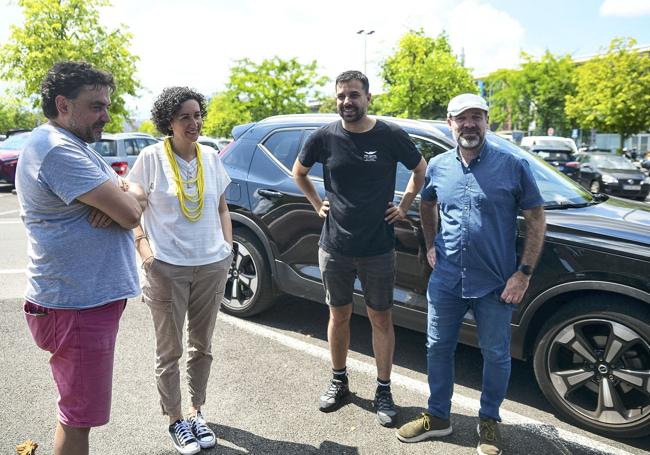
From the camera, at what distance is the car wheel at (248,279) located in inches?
173

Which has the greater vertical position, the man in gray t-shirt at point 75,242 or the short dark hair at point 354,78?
the short dark hair at point 354,78

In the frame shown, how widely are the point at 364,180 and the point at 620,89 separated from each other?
103 feet

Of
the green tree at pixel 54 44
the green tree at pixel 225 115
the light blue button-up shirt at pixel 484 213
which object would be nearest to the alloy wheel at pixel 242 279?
the light blue button-up shirt at pixel 484 213

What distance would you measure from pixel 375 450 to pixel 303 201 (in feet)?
6.32

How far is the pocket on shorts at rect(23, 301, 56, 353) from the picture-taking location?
201cm

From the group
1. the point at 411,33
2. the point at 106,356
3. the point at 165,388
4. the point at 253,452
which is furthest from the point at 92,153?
the point at 411,33

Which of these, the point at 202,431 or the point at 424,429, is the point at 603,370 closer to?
the point at 424,429

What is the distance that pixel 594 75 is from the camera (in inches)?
1193

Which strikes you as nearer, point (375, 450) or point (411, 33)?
point (375, 450)

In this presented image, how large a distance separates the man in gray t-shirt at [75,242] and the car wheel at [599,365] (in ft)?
7.68

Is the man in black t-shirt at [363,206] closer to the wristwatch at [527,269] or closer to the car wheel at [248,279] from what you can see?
the wristwatch at [527,269]

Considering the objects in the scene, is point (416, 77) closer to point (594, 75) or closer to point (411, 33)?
point (411, 33)

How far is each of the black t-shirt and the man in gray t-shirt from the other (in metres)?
1.26

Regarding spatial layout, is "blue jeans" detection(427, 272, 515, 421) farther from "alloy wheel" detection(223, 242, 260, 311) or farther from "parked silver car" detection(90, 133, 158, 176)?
"parked silver car" detection(90, 133, 158, 176)
